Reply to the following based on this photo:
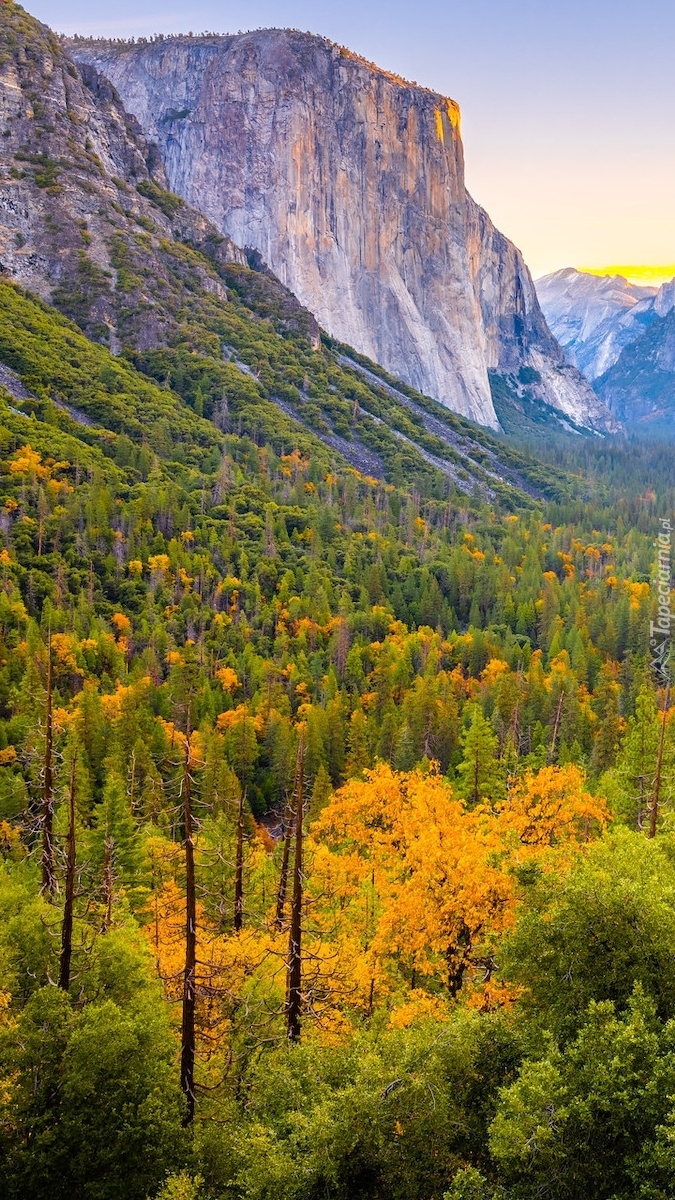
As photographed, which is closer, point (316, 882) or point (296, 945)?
point (296, 945)

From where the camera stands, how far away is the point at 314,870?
1401 inches

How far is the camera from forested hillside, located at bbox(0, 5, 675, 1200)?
16.2m

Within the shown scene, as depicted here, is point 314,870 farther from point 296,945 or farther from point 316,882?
point 296,945

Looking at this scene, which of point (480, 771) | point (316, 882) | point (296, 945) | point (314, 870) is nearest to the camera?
point (296, 945)

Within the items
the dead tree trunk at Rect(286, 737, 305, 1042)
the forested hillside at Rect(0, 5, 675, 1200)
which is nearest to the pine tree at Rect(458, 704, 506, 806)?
the forested hillside at Rect(0, 5, 675, 1200)

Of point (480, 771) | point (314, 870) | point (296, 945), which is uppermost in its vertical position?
point (296, 945)

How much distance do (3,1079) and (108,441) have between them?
139887 mm

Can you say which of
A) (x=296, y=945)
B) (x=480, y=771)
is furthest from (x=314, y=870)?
(x=480, y=771)

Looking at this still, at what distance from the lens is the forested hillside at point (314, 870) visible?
16250mm

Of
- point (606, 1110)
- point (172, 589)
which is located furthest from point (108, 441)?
point (606, 1110)

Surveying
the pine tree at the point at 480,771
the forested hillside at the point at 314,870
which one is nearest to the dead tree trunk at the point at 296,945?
the forested hillside at the point at 314,870

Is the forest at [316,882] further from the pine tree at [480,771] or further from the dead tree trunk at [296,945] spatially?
the pine tree at [480,771]

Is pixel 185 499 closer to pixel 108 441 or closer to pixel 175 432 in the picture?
pixel 108 441

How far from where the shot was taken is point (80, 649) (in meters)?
87.1
